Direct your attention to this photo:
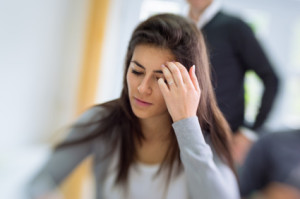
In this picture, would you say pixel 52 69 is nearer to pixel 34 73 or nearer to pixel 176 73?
pixel 34 73

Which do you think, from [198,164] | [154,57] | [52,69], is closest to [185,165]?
[198,164]

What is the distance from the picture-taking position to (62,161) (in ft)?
1.60

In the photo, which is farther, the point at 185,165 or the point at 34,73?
the point at 34,73

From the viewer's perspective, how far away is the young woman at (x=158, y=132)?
0.34 meters

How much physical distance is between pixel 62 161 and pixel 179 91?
0.26 metres

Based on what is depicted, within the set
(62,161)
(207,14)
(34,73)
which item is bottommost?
(62,161)

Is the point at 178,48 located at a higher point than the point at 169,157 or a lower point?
higher

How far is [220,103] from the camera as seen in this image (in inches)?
16.0

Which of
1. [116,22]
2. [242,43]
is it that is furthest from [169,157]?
[116,22]

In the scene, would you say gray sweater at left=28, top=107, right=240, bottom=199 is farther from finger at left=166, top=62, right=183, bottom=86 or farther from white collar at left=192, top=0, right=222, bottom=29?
white collar at left=192, top=0, right=222, bottom=29

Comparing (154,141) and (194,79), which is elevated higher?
(194,79)

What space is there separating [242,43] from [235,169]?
0.61 ft

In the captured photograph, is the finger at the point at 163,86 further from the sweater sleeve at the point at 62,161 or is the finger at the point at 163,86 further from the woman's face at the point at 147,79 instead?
the sweater sleeve at the point at 62,161

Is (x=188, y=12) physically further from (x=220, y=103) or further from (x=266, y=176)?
(x=266, y=176)
